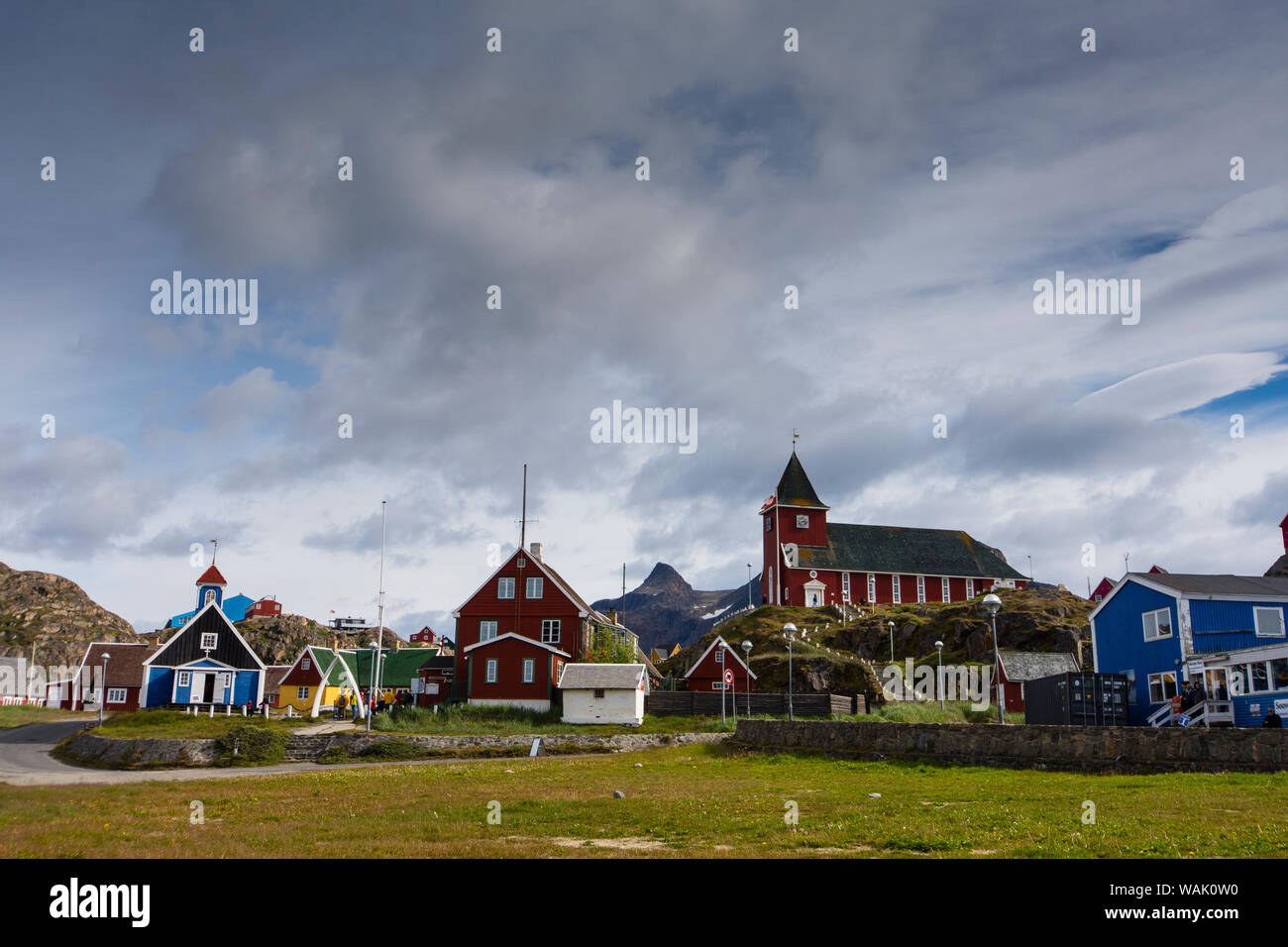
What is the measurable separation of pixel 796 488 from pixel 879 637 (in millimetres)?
21744

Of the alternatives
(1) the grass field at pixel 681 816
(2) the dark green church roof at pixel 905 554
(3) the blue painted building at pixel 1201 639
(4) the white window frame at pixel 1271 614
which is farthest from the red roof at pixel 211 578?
(4) the white window frame at pixel 1271 614

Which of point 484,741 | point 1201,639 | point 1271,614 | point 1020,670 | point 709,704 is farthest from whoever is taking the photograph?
point 1020,670

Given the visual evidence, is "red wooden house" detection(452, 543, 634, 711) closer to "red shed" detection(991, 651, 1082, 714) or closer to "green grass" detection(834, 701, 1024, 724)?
"green grass" detection(834, 701, 1024, 724)

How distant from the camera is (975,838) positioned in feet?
42.7

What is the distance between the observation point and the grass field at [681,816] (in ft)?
41.6

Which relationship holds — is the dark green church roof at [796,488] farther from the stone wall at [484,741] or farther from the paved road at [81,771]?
the paved road at [81,771]

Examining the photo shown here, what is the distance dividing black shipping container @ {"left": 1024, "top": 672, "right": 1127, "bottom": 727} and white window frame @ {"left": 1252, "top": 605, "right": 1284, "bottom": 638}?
638 cm

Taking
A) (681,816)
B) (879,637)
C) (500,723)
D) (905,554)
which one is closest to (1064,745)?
(681,816)

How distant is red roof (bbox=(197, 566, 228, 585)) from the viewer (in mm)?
88000

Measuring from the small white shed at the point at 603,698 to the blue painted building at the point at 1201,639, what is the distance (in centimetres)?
2417

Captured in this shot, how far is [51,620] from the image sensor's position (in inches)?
5027

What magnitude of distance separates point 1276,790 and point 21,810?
2442cm

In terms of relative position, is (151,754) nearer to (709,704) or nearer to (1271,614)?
(709,704)
